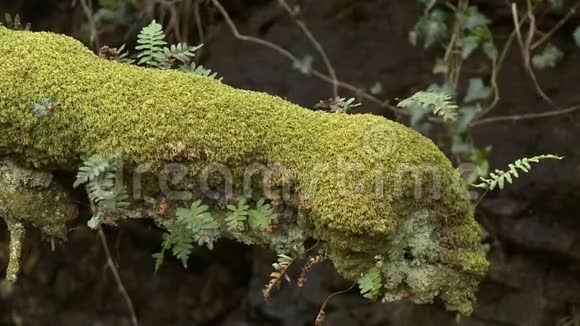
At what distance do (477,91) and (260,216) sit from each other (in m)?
1.78

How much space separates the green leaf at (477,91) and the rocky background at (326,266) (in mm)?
182

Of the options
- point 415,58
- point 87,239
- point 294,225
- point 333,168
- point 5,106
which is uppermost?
point 415,58

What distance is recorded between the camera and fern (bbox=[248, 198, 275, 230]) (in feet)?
3.86

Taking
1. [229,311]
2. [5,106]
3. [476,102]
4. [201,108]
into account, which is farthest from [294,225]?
[229,311]

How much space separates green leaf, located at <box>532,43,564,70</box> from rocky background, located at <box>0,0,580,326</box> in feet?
0.25

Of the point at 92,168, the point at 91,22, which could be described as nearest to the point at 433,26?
the point at 91,22

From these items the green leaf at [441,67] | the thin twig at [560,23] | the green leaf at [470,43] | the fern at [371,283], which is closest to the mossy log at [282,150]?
the fern at [371,283]

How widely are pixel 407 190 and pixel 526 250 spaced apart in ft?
5.98

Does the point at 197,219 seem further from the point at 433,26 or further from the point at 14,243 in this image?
the point at 433,26

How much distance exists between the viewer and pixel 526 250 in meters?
2.82

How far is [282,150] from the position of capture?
48.4 inches

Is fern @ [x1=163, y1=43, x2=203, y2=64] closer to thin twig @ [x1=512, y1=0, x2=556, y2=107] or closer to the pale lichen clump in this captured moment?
the pale lichen clump

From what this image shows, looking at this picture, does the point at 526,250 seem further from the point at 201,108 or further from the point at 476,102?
the point at 201,108

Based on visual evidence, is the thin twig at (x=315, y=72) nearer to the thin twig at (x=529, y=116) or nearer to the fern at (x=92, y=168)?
the thin twig at (x=529, y=116)
